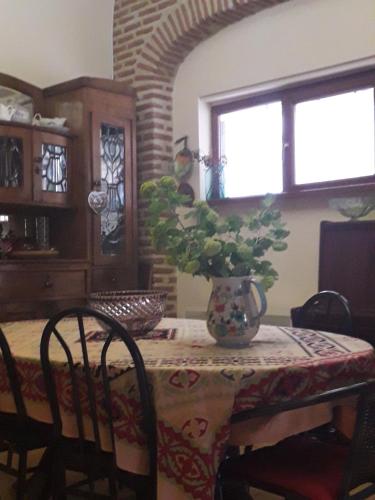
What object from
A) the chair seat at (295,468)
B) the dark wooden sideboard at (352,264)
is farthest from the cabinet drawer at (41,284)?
the chair seat at (295,468)

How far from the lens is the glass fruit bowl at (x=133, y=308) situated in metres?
2.00

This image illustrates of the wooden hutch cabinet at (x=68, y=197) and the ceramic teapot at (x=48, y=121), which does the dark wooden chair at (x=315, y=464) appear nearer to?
the wooden hutch cabinet at (x=68, y=197)

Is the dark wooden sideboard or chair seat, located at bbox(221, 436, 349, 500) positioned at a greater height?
the dark wooden sideboard

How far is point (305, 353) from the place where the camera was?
1.70 meters

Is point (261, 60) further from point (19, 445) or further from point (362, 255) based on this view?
point (19, 445)

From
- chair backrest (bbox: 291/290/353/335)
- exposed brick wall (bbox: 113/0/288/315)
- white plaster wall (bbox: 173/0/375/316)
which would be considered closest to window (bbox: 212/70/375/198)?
white plaster wall (bbox: 173/0/375/316)

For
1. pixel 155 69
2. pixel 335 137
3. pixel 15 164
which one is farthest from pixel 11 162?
pixel 335 137

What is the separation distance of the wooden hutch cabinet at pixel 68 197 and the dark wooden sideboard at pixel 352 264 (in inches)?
60.8

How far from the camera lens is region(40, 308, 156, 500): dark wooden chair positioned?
148 centimetres

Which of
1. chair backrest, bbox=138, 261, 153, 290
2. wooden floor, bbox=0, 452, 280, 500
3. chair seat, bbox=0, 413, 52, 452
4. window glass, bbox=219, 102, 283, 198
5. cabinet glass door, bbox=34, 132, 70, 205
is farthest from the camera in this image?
chair backrest, bbox=138, 261, 153, 290

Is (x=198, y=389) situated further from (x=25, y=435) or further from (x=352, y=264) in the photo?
(x=352, y=264)

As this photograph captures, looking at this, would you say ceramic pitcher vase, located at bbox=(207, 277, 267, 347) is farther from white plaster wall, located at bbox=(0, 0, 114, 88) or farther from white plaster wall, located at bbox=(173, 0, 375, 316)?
white plaster wall, located at bbox=(0, 0, 114, 88)

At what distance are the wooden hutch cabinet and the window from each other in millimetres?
742

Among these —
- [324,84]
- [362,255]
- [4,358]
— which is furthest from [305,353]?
[324,84]
